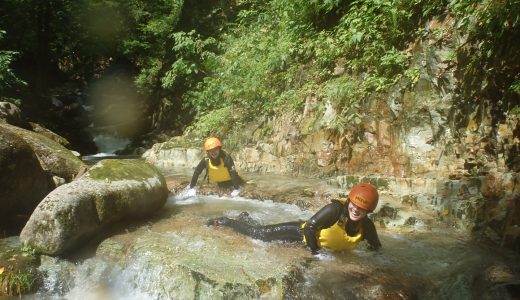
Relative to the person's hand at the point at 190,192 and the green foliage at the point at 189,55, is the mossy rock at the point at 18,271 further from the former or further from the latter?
the green foliage at the point at 189,55

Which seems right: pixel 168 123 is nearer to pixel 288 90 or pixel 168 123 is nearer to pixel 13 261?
pixel 288 90

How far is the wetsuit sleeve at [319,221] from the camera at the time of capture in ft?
15.5

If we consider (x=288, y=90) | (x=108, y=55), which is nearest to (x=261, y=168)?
(x=288, y=90)

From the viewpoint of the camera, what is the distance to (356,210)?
179 inches

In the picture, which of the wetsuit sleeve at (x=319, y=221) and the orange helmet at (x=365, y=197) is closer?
the orange helmet at (x=365, y=197)

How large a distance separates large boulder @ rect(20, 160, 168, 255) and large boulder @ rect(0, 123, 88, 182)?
46.4 inches

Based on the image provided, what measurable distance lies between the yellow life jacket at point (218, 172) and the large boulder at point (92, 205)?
1366 millimetres

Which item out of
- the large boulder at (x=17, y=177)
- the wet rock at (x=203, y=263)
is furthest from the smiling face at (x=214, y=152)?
the large boulder at (x=17, y=177)

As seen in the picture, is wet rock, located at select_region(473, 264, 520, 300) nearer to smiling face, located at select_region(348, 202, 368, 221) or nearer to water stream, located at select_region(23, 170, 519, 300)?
water stream, located at select_region(23, 170, 519, 300)

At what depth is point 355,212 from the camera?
4.58 meters

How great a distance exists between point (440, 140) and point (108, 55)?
720 inches

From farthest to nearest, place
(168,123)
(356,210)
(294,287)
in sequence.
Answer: (168,123)
(356,210)
(294,287)

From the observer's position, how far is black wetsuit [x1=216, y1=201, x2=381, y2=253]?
475 centimetres

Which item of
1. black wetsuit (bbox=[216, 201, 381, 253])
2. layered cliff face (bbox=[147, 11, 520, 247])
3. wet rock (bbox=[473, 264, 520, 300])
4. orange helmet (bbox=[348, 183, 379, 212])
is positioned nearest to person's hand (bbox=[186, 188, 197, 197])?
layered cliff face (bbox=[147, 11, 520, 247])
